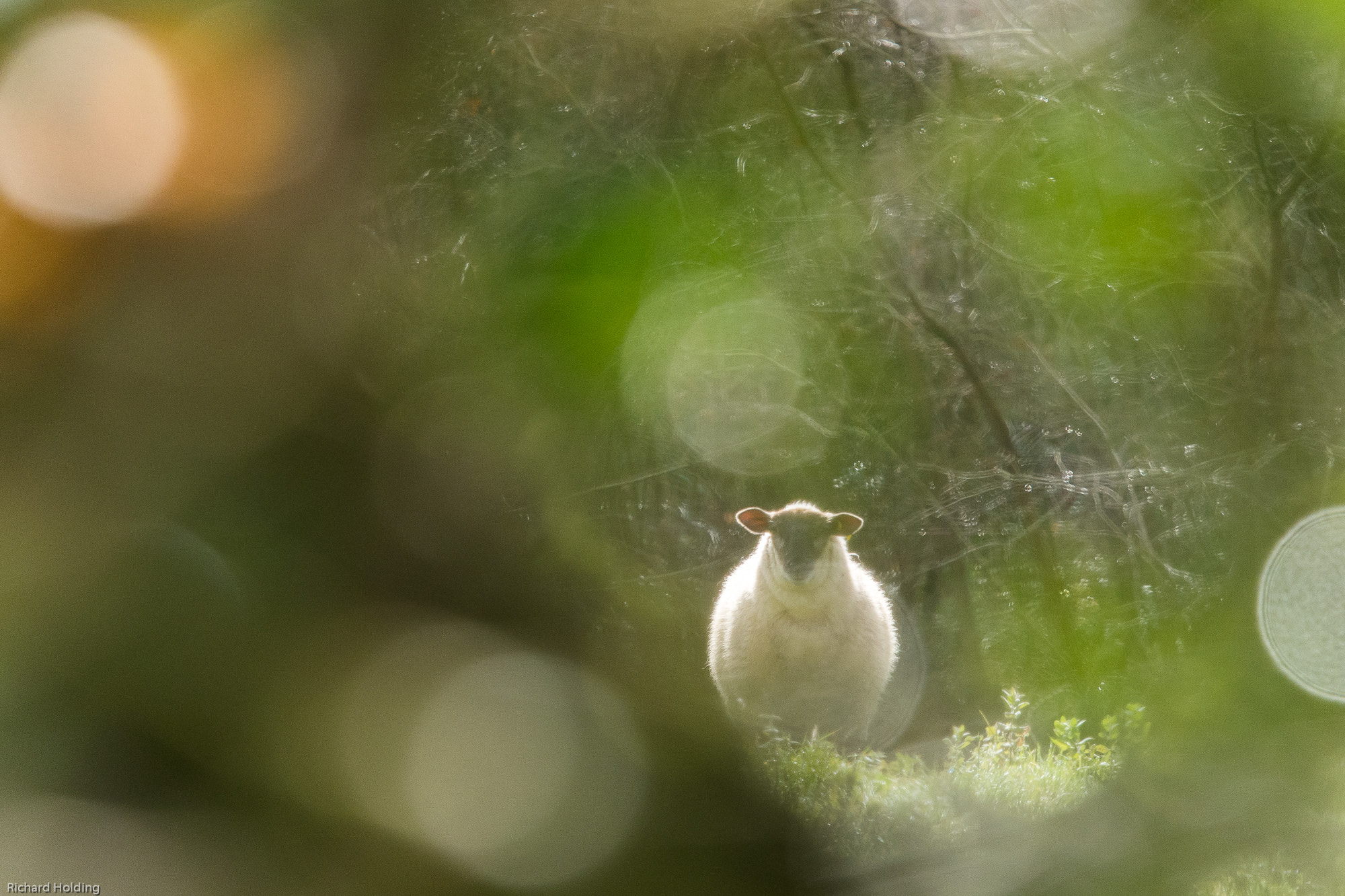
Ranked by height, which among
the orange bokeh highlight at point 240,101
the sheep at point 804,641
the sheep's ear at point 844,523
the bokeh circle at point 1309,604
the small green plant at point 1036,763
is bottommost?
the bokeh circle at point 1309,604

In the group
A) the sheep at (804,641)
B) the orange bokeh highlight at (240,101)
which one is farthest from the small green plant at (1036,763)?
the orange bokeh highlight at (240,101)

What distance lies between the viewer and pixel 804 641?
6.16 metres

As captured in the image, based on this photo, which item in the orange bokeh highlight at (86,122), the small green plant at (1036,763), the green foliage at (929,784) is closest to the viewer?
the green foliage at (929,784)

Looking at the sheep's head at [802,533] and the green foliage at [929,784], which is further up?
the sheep's head at [802,533]

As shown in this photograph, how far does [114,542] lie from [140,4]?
10.7ft

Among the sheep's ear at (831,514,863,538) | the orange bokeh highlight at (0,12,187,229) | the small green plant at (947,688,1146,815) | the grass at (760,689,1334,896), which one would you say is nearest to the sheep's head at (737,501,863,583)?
the sheep's ear at (831,514,863,538)

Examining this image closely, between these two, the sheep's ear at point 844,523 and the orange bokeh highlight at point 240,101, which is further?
the sheep's ear at point 844,523

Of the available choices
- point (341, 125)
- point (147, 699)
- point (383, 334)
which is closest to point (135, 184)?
point (341, 125)

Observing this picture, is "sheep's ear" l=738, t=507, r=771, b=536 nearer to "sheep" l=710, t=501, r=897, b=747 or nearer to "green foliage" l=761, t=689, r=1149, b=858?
"sheep" l=710, t=501, r=897, b=747

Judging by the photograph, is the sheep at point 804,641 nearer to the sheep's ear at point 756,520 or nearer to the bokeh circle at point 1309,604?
the sheep's ear at point 756,520

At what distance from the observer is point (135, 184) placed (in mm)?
5832

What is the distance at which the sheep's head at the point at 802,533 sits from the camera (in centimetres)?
610

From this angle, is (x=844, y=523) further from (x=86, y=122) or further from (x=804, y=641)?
(x=86, y=122)

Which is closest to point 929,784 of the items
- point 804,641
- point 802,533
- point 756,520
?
point 804,641
